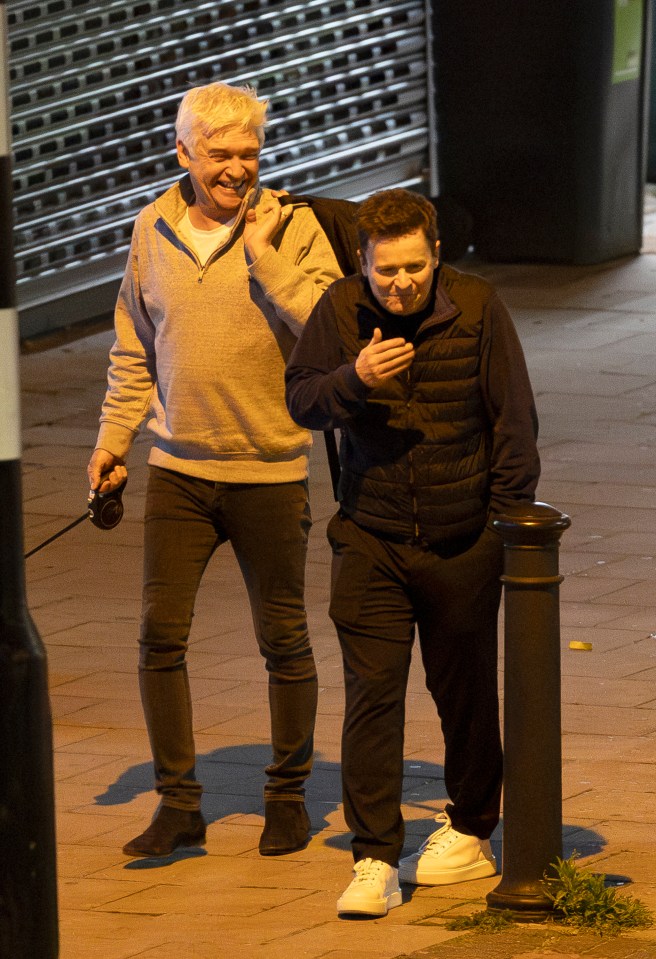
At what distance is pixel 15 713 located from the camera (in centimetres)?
374

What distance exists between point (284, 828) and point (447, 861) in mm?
472

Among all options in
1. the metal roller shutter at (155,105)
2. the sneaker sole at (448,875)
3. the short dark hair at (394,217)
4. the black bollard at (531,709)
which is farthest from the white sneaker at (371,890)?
the metal roller shutter at (155,105)

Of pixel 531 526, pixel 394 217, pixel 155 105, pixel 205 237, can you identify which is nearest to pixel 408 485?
pixel 531 526

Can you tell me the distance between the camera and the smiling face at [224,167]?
5147 millimetres

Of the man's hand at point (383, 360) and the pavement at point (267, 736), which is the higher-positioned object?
the man's hand at point (383, 360)

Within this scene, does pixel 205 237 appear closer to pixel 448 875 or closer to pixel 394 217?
pixel 394 217

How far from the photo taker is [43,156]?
45.6 feet

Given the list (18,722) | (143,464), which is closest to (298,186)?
(143,464)

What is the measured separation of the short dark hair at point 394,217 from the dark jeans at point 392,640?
70 centimetres

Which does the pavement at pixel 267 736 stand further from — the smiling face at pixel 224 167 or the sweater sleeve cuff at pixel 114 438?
the smiling face at pixel 224 167

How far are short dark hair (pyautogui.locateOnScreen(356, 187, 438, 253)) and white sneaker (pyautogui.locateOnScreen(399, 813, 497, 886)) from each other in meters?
1.42

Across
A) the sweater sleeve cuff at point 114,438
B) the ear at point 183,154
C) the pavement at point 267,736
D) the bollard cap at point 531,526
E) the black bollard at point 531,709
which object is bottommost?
the pavement at point 267,736

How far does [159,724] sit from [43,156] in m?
9.09

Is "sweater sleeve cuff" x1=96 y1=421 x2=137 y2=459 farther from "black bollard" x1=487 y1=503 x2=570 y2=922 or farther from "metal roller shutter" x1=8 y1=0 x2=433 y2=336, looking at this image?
"metal roller shutter" x1=8 y1=0 x2=433 y2=336
